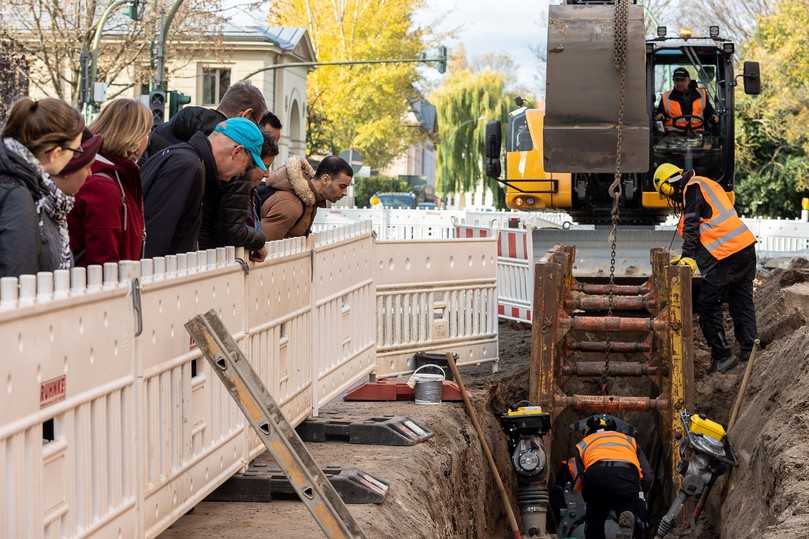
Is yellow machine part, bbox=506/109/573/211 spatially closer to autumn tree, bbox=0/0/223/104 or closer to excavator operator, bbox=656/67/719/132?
excavator operator, bbox=656/67/719/132

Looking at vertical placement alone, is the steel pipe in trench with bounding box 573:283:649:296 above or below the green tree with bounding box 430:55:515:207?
below

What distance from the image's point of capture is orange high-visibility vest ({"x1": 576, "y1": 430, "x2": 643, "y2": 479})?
36.1ft

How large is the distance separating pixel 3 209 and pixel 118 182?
44.5 inches

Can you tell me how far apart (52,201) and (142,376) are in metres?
0.78

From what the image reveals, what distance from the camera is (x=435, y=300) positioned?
12.7m

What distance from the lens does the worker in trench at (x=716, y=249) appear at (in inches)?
511

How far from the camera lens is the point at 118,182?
570cm

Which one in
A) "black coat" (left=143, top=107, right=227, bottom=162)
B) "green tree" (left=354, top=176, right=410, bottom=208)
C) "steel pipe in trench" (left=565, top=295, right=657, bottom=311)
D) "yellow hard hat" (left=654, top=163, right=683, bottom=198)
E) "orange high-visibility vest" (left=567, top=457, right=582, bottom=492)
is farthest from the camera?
"green tree" (left=354, top=176, right=410, bottom=208)

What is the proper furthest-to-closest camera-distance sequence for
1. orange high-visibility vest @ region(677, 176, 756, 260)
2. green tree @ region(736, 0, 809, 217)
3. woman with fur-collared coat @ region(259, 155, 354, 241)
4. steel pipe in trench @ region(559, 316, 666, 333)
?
green tree @ region(736, 0, 809, 217) < orange high-visibility vest @ region(677, 176, 756, 260) < steel pipe in trench @ region(559, 316, 666, 333) < woman with fur-collared coat @ region(259, 155, 354, 241)

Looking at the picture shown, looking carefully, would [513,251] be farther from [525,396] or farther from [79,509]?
[79,509]

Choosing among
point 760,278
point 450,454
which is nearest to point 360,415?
point 450,454

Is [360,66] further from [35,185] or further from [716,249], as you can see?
[35,185]

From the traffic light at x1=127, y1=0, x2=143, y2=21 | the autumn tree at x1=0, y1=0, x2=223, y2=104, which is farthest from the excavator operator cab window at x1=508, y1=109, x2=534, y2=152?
the autumn tree at x1=0, y1=0, x2=223, y2=104

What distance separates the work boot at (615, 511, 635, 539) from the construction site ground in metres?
0.71
